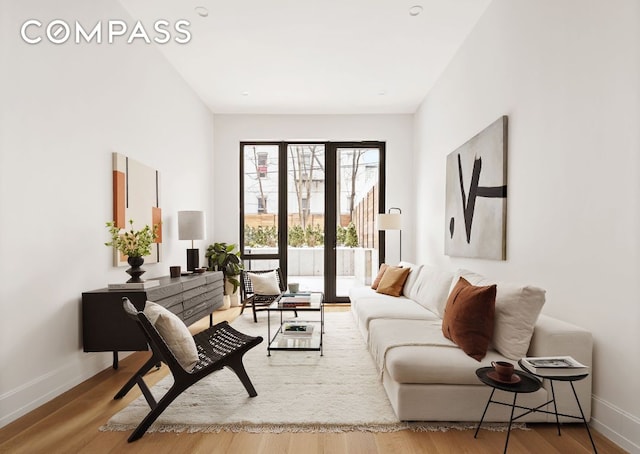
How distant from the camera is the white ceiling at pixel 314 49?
12.0 ft

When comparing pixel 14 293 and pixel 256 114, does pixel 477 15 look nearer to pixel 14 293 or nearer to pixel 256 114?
pixel 256 114

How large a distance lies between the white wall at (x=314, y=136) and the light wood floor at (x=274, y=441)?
444 centimetres

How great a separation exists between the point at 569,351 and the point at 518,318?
0.30 meters

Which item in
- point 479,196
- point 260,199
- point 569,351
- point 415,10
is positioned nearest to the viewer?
point 569,351

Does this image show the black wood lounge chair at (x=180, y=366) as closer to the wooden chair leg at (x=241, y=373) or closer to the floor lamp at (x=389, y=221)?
the wooden chair leg at (x=241, y=373)

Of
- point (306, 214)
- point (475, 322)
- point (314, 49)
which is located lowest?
point (475, 322)

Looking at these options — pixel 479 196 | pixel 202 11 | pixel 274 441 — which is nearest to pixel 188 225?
pixel 202 11

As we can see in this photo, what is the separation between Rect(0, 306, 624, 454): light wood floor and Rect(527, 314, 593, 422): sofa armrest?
152mm

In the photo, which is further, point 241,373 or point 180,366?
point 241,373

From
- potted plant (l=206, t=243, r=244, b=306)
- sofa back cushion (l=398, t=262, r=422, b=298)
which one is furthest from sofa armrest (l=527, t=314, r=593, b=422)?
potted plant (l=206, t=243, r=244, b=306)

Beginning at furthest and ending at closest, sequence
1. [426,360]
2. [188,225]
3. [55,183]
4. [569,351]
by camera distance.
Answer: [188,225]
[55,183]
[426,360]
[569,351]

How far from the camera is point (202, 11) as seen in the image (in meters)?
3.67

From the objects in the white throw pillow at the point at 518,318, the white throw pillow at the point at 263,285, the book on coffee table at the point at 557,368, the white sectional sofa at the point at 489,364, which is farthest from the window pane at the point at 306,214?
the book on coffee table at the point at 557,368

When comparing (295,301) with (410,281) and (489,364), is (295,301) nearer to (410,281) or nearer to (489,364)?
(410,281)
